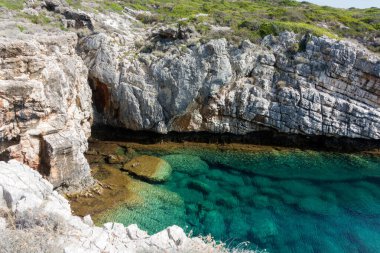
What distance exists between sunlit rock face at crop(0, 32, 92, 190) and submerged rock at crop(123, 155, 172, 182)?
3.50 metres

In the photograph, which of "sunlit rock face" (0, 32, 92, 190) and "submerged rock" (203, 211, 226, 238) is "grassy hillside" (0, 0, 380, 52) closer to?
"sunlit rock face" (0, 32, 92, 190)

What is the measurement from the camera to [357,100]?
27.0 metres

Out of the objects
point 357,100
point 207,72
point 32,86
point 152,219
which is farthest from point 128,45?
point 357,100

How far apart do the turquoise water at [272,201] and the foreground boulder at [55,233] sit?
5.90 metres

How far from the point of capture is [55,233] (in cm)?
916

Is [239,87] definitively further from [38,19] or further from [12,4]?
[12,4]

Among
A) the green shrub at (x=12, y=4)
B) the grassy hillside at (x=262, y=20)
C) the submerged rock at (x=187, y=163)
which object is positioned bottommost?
the submerged rock at (x=187, y=163)

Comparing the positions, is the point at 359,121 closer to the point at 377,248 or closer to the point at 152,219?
the point at 377,248

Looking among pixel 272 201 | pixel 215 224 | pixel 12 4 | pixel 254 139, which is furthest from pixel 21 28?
pixel 272 201

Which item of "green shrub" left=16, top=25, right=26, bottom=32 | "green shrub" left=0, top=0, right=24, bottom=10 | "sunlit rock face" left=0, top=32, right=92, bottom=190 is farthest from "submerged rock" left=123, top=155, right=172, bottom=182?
"green shrub" left=0, top=0, right=24, bottom=10

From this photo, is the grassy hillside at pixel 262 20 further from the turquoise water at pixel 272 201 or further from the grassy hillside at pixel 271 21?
the turquoise water at pixel 272 201

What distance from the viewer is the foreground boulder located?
8230 millimetres

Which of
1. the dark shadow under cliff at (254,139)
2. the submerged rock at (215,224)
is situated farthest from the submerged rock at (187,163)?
the submerged rock at (215,224)

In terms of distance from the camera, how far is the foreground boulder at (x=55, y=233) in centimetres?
823
